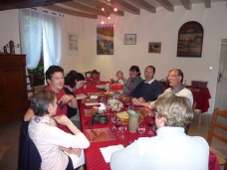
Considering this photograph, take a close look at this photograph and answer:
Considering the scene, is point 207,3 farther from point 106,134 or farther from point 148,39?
point 106,134

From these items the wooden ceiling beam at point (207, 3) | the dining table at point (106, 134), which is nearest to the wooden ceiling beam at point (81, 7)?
the wooden ceiling beam at point (207, 3)

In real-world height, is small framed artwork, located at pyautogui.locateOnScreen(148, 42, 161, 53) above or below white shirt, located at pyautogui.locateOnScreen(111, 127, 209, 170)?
above

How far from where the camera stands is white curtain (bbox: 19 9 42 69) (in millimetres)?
4453

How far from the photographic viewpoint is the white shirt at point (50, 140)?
4.02 feet

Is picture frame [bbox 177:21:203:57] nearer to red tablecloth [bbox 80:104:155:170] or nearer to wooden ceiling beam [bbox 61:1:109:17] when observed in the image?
wooden ceiling beam [bbox 61:1:109:17]

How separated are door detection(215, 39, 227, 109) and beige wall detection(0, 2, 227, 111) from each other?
10cm

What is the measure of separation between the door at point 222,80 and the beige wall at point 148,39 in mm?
99

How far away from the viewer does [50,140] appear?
1235 mm

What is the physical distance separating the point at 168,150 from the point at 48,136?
722 mm

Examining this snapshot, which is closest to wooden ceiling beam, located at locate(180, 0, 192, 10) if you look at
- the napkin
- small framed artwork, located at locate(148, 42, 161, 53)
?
small framed artwork, located at locate(148, 42, 161, 53)

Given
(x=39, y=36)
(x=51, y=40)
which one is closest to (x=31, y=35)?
(x=39, y=36)

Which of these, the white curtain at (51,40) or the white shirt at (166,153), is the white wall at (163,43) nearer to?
the white curtain at (51,40)

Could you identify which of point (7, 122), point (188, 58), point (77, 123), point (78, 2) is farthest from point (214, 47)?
point (7, 122)

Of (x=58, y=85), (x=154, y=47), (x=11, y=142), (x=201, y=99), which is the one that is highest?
(x=154, y=47)
